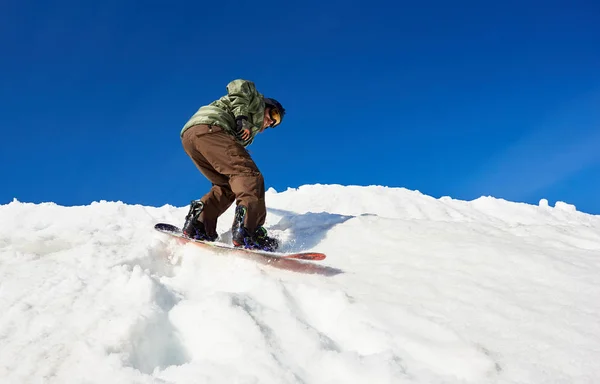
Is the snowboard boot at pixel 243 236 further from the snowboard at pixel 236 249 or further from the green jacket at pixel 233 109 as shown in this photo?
the green jacket at pixel 233 109

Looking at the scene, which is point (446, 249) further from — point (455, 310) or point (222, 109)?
point (222, 109)

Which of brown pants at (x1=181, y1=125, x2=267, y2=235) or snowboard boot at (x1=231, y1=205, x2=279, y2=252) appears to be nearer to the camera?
snowboard boot at (x1=231, y1=205, x2=279, y2=252)

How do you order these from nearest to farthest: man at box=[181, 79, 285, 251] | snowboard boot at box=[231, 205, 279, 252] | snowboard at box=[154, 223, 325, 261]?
snowboard at box=[154, 223, 325, 261], snowboard boot at box=[231, 205, 279, 252], man at box=[181, 79, 285, 251]

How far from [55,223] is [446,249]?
5343mm

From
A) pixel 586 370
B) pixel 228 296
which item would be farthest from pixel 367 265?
pixel 586 370

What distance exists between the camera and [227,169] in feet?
14.7

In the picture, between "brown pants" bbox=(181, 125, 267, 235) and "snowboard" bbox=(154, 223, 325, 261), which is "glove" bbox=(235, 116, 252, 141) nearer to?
"brown pants" bbox=(181, 125, 267, 235)

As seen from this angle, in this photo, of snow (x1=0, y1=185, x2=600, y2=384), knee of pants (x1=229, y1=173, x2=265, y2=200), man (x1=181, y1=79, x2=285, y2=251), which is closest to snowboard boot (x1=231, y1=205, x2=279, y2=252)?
man (x1=181, y1=79, x2=285, y2=251)

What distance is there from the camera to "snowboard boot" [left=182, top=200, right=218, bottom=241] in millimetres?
4582

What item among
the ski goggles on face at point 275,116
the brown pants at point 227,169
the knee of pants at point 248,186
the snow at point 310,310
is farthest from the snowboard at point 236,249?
the ski goggles on face at point 275,116

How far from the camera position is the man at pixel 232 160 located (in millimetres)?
4277

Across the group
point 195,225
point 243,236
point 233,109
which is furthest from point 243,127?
point 243,236

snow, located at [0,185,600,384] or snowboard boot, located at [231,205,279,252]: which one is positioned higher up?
snowboard boot, located at [231,205,279,252]

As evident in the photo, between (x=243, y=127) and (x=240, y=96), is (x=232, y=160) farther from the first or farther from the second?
(x=240, y=96)
